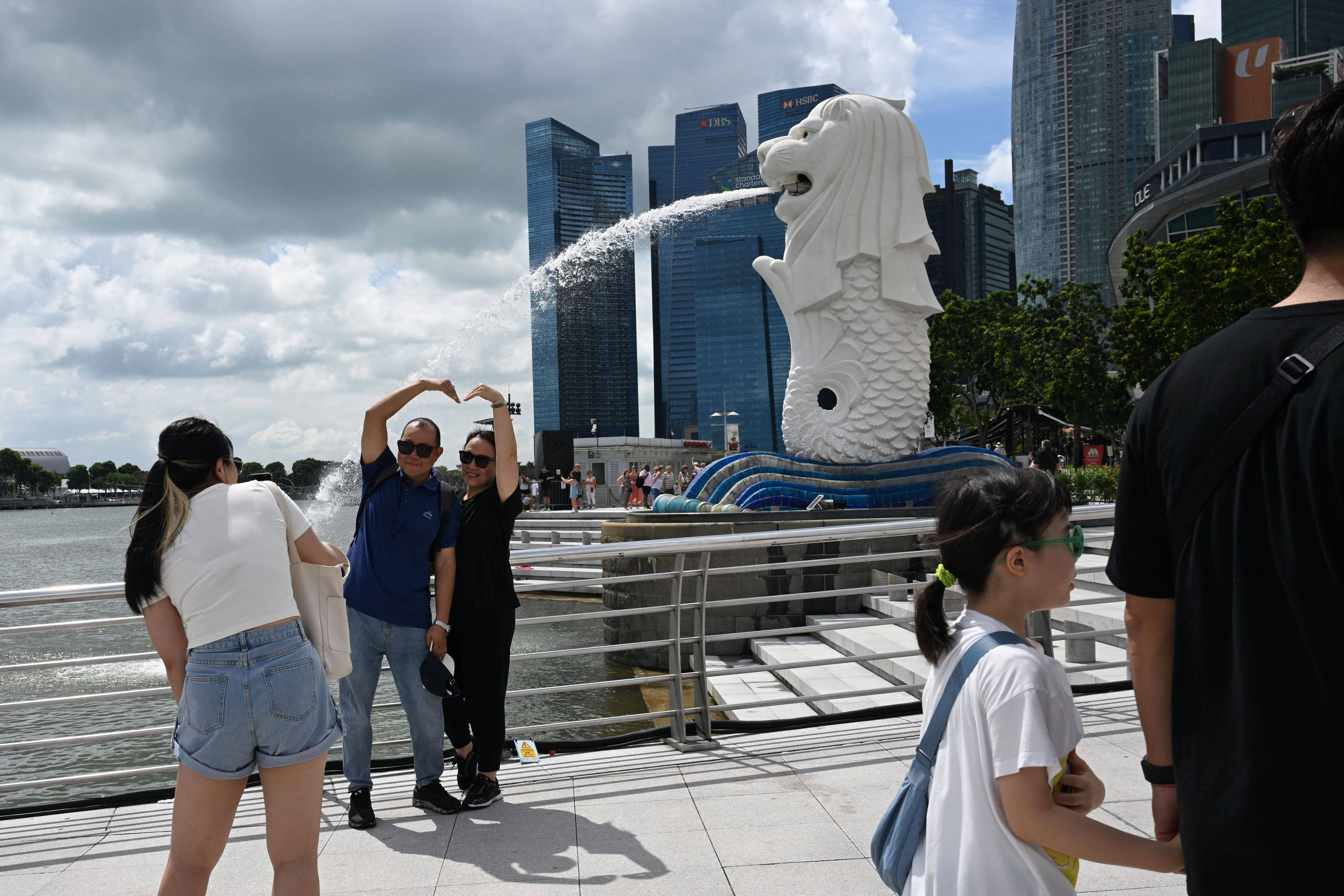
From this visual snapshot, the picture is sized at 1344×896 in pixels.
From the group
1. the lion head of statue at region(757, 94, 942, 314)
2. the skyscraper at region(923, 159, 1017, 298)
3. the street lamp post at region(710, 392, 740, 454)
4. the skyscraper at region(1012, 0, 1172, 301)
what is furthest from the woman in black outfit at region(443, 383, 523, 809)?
the skyscraper at region(1012, 0, 1172, 301)

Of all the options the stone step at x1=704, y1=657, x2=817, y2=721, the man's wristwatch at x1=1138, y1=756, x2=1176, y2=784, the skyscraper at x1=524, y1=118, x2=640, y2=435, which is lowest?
the stone step at x1=704, y1=657, x2=817, y2=721

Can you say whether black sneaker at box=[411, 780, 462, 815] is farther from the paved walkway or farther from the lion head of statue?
the lion head of statue

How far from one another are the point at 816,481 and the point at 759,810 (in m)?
10.3

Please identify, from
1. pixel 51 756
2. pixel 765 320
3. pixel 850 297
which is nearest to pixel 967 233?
pixel 765 320

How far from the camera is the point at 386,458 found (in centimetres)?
410

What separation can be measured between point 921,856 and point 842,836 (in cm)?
194

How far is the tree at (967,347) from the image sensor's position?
37.8 metres

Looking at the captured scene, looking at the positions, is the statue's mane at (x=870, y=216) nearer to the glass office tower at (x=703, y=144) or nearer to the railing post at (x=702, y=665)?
the railing post at (x=702, y=665)

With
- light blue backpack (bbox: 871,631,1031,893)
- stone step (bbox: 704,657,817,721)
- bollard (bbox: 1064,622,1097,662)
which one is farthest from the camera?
stone step (bbox: 704,657,817,721)

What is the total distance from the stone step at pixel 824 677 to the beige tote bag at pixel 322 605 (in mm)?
3373

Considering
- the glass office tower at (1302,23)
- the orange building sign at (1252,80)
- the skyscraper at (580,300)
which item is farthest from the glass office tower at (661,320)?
the glass office tower at (1302,23)

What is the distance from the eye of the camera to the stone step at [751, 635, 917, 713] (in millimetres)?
6742

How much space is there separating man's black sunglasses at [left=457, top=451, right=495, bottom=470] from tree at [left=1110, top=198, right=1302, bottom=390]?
1781 centimetres

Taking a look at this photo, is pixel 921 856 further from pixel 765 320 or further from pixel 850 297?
pixel 765 320
